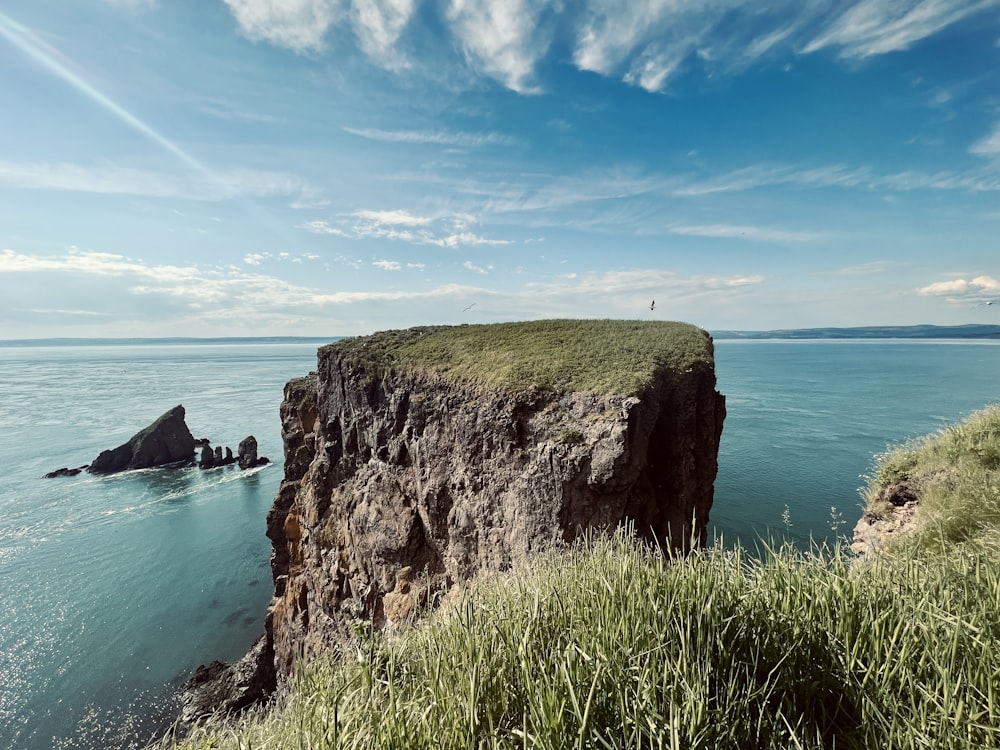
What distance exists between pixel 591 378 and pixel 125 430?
94.4m

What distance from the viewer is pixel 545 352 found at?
18219 mm

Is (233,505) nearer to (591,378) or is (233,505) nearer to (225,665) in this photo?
(225,665)

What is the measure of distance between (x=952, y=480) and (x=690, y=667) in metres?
9.53

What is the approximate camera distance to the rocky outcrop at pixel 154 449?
62.5 metres

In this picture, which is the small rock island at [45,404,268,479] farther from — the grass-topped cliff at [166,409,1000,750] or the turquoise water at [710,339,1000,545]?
the grass-topped cliff at [166,409,1000,750]

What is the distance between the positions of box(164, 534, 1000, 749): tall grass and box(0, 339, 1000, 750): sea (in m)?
0.78

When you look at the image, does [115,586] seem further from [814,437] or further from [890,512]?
[814,437]

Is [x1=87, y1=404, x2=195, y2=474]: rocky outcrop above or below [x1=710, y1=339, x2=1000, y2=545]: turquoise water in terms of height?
below

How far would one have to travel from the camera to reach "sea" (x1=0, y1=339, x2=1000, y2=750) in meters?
25.1

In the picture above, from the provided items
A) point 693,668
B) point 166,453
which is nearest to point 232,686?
point 693,668

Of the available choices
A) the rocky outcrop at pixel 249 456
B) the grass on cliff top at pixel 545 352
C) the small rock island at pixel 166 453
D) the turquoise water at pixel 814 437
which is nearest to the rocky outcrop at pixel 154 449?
the small rock island at pixel 166 453

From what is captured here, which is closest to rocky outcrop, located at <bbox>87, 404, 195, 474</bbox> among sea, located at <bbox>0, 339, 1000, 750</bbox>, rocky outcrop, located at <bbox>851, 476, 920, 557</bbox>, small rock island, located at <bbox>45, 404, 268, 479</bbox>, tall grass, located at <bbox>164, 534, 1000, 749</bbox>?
small rock island, located at <bbox>45, 404, 268, 479</bbox>

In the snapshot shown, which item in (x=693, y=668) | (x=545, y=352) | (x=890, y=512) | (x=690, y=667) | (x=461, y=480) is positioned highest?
(x=545, y=352)

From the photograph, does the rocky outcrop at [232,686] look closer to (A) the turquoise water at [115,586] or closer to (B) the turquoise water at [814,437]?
(A) the turquoise water at [115,586]
